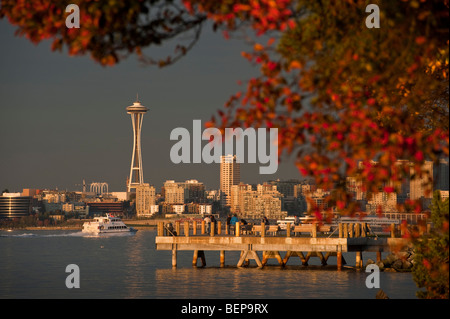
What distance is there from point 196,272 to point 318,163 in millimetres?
43785

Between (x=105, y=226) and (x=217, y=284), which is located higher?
(x=217, y=284)

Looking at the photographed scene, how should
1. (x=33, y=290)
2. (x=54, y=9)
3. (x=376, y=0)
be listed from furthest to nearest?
1. (x=33, y=290)
2. (x=376, y=0)
3. (x=54, y=9)

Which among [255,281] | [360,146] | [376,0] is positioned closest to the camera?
[360,146]

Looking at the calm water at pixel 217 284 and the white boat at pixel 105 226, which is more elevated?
the calm water at pixel 217 284

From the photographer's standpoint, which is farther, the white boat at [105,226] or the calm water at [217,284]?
the white boat at [105,226]

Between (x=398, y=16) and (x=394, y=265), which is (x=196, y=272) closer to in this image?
(x=394, y=265)

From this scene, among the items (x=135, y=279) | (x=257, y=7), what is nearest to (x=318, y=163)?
(x=257, y=7)

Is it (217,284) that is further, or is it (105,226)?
(105,226)

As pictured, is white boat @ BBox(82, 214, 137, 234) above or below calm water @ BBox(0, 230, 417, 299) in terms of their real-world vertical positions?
below

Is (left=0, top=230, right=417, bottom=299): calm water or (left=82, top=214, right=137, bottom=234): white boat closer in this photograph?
(left=0, top=230, right=417, bottom=299): calm water

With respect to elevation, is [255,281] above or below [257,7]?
below
